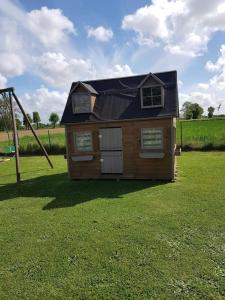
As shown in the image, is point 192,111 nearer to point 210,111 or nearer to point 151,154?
point 210,111

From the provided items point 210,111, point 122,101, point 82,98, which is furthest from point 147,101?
point 210,111

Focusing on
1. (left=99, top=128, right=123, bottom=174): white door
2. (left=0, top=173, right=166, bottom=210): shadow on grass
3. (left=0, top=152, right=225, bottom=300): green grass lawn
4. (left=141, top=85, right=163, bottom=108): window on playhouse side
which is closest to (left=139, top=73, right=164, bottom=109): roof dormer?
(left=141, top=85, right=163, bottom=108): window on playhouse side

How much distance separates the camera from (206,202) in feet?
27.1

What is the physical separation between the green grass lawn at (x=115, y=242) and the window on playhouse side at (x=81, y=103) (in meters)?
3.63

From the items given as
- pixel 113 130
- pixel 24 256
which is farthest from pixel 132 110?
pixel 24 256

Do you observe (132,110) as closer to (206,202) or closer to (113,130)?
(113,130)

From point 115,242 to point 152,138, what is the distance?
6.09 m

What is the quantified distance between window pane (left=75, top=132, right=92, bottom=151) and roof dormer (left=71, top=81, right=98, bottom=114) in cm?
101

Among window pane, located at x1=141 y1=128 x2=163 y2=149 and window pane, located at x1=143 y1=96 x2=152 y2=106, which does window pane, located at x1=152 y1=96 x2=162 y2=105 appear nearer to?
window pane, located at x1=143 y1=96 x2=152 y2=106

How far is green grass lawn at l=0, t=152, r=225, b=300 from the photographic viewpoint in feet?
14.6

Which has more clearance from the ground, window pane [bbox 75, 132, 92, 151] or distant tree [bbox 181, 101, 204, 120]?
distant tree [bbox 181, 101, 204, 120]

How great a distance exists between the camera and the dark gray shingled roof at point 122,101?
37.0 feet

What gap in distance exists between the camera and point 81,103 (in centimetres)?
1233

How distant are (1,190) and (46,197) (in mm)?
2675
